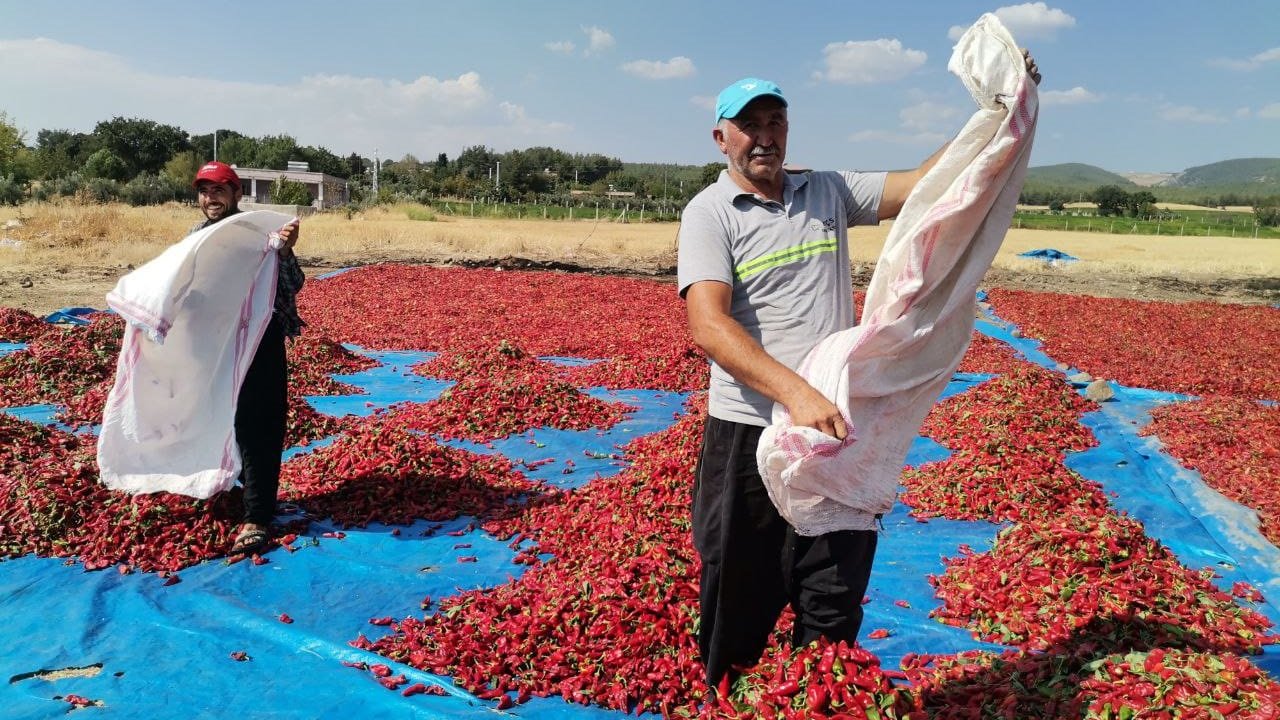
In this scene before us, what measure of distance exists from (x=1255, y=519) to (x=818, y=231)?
4645 mm

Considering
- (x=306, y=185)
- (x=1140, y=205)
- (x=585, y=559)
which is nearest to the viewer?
(x=585, y=559)

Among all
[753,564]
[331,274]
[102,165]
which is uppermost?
[102,165]

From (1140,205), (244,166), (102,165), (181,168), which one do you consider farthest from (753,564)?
(1140,205)

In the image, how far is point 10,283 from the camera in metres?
17.3

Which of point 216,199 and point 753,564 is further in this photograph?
point 216,199

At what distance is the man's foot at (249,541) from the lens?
4.62m

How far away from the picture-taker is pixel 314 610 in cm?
412

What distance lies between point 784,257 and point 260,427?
139 inches

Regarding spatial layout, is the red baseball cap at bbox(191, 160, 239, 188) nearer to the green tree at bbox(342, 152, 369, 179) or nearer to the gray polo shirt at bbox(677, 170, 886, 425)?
the gray polo shirt at bbox(677, 170, 886, 425)

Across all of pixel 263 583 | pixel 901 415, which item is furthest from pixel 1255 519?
pixel 263 583

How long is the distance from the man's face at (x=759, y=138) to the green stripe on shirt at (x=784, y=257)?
23 cm

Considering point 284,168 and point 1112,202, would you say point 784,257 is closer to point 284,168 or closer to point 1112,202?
point 284,168

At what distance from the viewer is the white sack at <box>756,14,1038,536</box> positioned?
224 cm

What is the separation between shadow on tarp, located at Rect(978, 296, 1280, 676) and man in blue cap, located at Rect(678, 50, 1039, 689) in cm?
240
